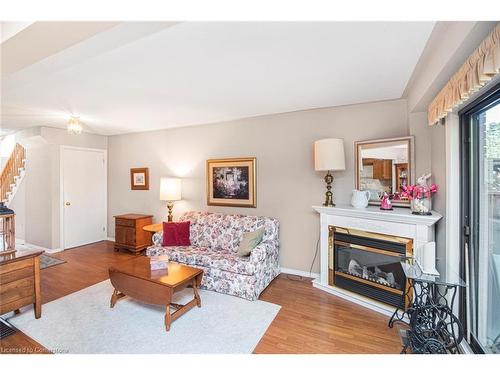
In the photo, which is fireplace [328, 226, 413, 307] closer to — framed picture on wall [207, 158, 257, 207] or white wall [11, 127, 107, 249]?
framed picture on wall [207, 158, 257, 207]

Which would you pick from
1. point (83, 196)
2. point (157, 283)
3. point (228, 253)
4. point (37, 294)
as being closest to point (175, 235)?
point (228, 253)

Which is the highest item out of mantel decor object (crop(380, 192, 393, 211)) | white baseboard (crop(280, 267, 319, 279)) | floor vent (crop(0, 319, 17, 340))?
mantel decor object (crop(380, 192, 393, 211))

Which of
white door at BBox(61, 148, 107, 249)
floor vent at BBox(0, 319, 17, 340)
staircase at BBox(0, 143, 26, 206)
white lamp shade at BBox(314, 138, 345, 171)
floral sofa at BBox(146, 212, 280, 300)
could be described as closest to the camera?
floor vent at BBox(0, 319, 17, 340)

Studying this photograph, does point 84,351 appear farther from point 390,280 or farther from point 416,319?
point 390,280

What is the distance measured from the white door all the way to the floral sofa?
93.8 inches

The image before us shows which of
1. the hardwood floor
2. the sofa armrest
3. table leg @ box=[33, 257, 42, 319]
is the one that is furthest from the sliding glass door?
A: table leg @ box=[33, 257, 42, 319]

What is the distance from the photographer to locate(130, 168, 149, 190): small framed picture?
4.74 metres

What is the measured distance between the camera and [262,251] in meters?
2.83

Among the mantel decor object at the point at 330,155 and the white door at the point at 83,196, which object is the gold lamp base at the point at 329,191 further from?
the white door at the point at 83,196

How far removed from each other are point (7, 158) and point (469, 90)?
25.6 ft

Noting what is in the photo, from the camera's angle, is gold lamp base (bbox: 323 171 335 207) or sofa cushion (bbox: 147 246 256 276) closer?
sofa cushion (bbox: 147 246 256 276)

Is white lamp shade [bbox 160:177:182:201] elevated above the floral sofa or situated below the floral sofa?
above

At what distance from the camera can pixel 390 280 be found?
250 centimetres

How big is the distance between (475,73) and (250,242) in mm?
2456
